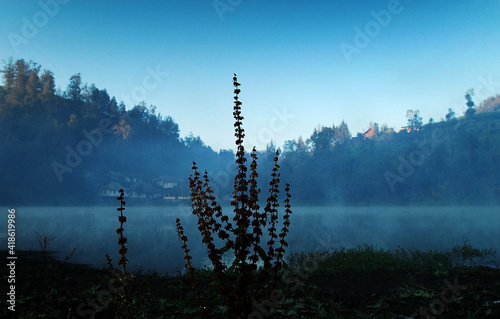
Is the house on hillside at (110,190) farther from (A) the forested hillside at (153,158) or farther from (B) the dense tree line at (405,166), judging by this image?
(B) the dense tree line at (405,166)

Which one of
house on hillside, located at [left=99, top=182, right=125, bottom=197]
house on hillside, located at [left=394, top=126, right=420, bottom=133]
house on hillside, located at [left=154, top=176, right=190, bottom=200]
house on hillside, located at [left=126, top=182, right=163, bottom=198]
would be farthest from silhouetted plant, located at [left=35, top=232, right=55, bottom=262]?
house on hillside, located at [left=394, top=126, right=420, bottom=133]

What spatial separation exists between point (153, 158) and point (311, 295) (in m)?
157

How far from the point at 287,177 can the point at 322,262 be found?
428 feet

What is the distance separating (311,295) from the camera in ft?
31.8

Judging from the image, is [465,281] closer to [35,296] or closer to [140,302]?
[140,302]

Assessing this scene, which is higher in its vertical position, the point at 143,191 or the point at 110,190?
the point at 110,190

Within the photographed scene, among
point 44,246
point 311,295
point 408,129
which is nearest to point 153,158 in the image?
point 408,129


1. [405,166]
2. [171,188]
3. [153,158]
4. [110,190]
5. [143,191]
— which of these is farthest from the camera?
[153,158]

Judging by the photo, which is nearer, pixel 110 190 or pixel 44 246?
pixel 44 246

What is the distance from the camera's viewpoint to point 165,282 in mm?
12305

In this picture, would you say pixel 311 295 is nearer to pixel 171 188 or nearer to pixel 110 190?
pixel 110 190

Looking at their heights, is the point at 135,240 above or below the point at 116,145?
below

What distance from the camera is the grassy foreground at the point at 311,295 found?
281 inches

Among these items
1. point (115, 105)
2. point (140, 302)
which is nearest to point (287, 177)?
point (115, 105)
